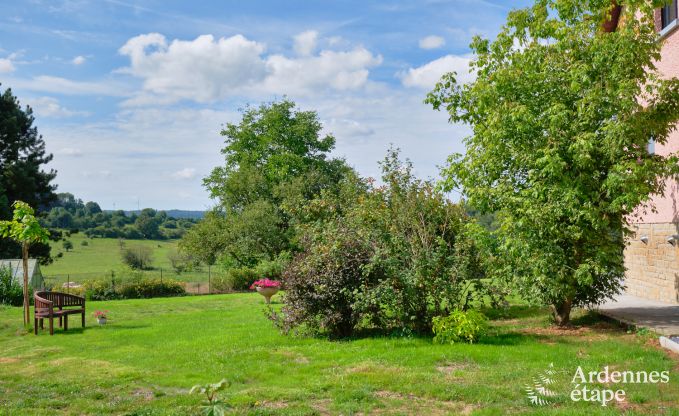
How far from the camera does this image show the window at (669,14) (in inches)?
559

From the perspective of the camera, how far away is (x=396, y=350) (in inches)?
393

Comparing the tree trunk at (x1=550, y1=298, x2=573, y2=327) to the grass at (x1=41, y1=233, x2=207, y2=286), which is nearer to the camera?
the tree trunk at (x1=550, y1=298, x2=573, y2=327)

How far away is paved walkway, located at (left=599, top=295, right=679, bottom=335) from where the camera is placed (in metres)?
10.8

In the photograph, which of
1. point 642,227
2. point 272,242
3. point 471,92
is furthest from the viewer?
point 272,242

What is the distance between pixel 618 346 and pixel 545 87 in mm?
5660

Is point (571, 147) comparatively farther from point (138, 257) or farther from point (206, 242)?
point (138, 257)

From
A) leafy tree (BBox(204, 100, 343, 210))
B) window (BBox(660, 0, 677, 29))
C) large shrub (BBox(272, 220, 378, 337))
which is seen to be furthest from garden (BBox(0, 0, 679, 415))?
leafy tree (BBox(204, 100, 343, 210))

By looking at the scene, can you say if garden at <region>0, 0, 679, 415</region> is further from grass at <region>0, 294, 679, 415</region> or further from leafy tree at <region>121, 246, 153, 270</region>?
leafy tree at <region>121, 246, 153, 270</region>

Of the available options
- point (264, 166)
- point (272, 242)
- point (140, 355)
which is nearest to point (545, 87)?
point (140, 355)

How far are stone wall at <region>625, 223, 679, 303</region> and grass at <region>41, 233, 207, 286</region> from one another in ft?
80.5

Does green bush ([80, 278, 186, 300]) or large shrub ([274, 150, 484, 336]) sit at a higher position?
large shrub ([274, 150, 484, 336])

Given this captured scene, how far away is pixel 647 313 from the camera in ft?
41.7

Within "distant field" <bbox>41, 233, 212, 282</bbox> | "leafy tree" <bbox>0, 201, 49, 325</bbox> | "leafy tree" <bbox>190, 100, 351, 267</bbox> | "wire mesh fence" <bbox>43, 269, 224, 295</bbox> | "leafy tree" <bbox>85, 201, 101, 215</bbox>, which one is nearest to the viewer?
"leafy tree" <bbox>0, 201, 49, 325</bbox>

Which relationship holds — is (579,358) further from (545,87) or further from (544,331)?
(545,87)
